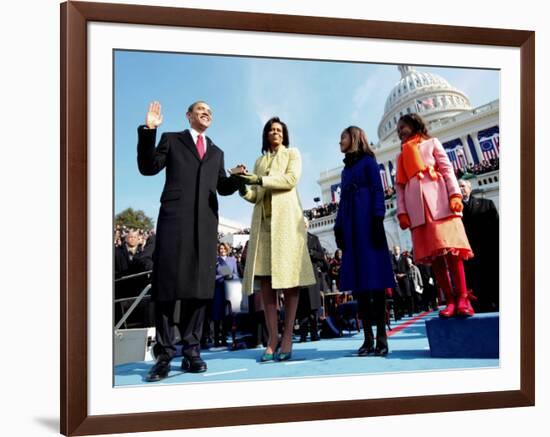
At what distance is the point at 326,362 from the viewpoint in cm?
548

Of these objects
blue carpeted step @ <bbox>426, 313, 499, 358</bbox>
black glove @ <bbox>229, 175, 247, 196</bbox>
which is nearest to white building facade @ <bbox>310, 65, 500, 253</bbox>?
black glove @ <bbox>229, 175, 247, 196</bbox>

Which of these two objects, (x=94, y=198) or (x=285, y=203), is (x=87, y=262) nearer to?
(x=94, y=198)

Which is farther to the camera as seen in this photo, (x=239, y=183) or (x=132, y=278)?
(x=239, y=183)

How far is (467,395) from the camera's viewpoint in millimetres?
5664

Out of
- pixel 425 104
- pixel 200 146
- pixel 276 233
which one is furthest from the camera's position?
pixel 425 104

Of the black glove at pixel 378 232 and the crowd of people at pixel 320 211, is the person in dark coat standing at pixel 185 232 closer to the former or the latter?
the crowd of people at pixel 320 211

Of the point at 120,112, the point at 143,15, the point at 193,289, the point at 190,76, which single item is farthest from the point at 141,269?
the point at 143,15

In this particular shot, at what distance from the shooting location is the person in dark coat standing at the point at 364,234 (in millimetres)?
5719

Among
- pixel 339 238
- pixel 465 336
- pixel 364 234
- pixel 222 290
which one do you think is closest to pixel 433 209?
pixel 364 234

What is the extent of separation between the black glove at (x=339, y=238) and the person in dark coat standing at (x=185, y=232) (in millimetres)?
1058

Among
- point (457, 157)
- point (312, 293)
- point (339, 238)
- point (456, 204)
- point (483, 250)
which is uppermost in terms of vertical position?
point (457, 157)

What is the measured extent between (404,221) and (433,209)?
0.87 feet

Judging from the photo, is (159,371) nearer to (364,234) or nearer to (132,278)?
(132,278)

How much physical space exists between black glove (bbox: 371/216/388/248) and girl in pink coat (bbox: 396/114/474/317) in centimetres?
20
